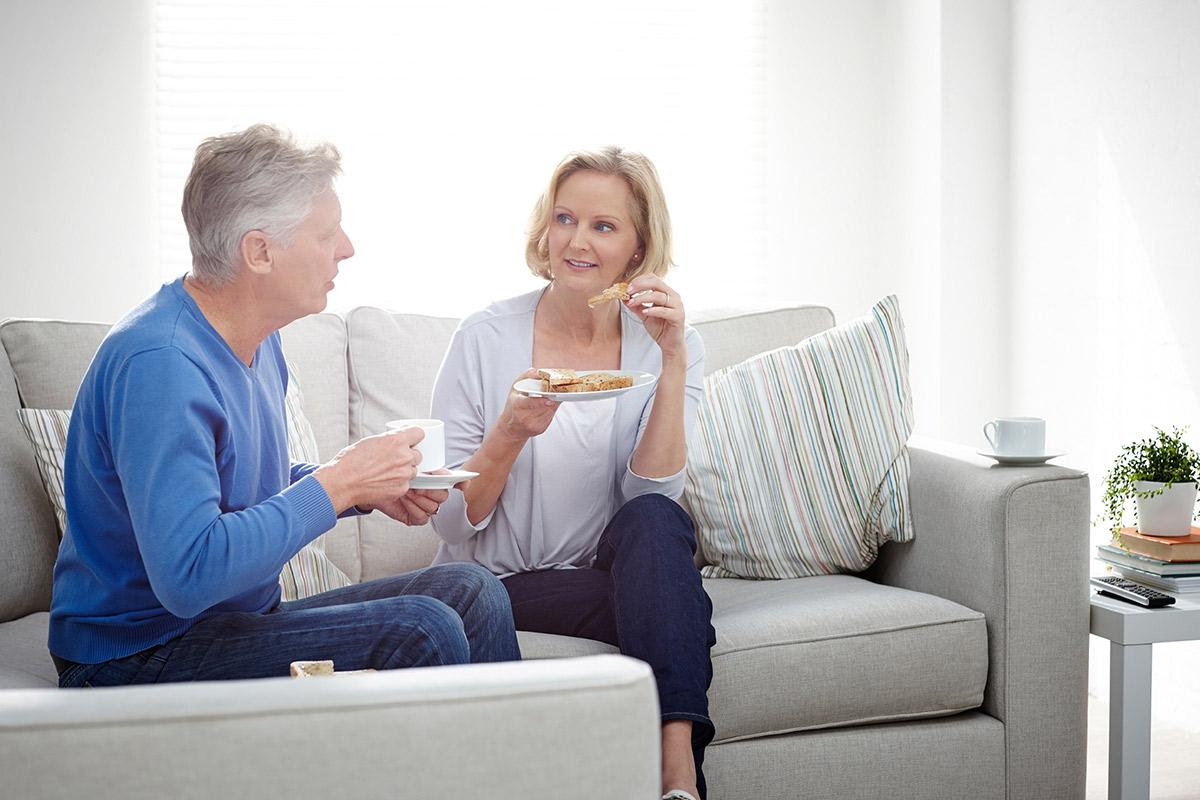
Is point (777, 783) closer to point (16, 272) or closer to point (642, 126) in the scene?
point (642, 126)

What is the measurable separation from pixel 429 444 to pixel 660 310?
1.98 ft

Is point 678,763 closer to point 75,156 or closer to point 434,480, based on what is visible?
point 434,480

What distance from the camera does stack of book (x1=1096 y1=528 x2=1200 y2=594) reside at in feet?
6.77

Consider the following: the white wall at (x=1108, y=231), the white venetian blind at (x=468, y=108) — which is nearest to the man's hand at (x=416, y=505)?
the white wall at (x=1108, y=231)

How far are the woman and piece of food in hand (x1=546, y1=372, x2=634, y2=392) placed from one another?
0.14 ft

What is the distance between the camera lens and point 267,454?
1569 mm

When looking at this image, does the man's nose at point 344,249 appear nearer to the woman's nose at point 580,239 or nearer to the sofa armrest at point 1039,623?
the woman's nose at point 580,239

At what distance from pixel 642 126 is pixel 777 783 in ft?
8.41

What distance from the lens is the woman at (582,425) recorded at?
193cm

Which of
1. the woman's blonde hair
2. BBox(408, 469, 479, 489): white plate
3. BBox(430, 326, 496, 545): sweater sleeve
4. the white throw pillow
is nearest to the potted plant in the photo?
the woman's blonde hair

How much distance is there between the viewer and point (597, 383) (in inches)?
73.5

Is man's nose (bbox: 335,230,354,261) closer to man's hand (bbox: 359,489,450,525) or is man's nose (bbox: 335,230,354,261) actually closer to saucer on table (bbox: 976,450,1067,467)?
man's hand (bbox: 359,489,450,525)

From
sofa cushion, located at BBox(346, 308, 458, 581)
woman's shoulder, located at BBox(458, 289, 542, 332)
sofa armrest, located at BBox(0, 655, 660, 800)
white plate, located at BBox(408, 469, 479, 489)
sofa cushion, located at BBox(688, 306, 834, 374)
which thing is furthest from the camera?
sofa cushion, located at BBox(688, 306, 834, 374)

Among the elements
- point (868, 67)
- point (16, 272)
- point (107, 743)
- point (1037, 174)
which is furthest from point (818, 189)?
point (107, 743)
